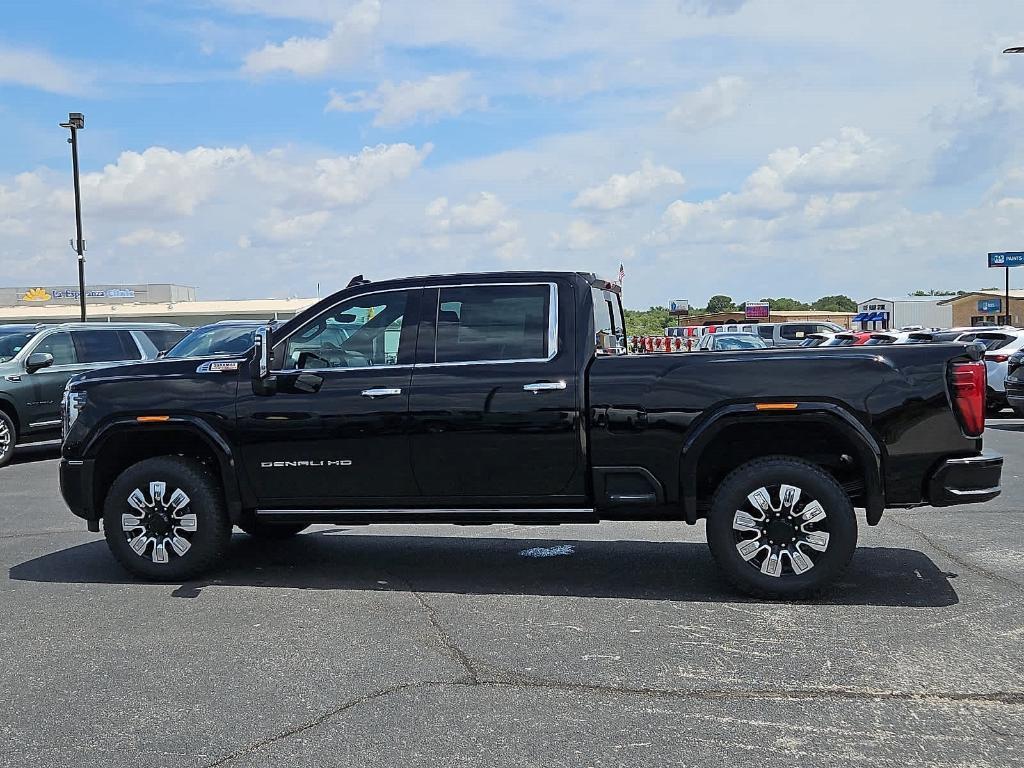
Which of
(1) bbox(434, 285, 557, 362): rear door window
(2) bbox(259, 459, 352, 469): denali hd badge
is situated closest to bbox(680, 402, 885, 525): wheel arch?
(1) bbox(434, 285, 557, 362): rear door window

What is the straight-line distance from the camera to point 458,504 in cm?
653

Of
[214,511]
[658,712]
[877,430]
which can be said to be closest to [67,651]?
[214,511]

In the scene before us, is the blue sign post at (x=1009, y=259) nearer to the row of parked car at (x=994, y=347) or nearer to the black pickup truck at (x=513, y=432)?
the row of parked car at (x=994, y=347)

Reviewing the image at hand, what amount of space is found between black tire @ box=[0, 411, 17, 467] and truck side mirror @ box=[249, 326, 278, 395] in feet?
28.2

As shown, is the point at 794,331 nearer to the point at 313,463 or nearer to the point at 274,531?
the point at 274,531

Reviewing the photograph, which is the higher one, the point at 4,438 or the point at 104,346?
the point at 104,346

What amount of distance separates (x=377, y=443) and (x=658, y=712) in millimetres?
2799

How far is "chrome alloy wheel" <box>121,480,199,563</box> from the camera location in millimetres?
6809

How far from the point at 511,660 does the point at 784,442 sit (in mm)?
2493

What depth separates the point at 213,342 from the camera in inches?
605

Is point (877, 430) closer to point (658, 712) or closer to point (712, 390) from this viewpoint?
point (712, 390)

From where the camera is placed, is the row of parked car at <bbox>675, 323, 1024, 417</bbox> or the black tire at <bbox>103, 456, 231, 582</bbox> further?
the row of parked car at <bbox>675, 323, 1024, 417</bbox>

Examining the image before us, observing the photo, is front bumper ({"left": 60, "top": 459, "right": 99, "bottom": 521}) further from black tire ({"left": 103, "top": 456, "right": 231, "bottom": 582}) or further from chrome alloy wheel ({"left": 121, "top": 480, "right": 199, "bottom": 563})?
chrome alloy wheel ({"left": 121, "top": 480, "right": 199, "bottom": 563})

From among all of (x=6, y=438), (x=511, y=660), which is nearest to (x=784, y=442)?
(x=511, y=660)
